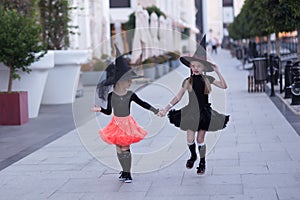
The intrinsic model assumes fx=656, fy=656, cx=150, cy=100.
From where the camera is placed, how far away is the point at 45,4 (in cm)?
1675

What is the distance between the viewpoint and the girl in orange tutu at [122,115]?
6.93m

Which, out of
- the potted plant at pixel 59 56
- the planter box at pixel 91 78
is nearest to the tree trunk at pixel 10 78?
the potted plant at pixel 59 56

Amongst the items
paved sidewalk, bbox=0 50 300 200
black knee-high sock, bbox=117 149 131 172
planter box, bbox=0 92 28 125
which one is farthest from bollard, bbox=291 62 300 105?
black knee-high sock, bbox=117 149 131 172

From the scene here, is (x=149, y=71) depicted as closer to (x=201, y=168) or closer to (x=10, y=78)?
(x=10, y=78)

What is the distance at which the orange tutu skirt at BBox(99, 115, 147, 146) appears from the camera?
6910 mm

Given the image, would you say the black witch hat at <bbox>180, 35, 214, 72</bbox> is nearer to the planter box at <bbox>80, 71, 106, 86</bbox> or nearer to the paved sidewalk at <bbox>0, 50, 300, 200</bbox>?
the paved sidewalk at <bbox>0, 50, 300, 200</bbox>

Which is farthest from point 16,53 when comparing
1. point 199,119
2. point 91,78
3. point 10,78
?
point 91,78

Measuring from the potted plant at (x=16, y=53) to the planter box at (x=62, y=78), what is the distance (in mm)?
3235

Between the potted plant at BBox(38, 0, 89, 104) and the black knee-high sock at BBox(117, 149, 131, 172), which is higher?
the potted plant at BBox(38, 0, 89, 104)

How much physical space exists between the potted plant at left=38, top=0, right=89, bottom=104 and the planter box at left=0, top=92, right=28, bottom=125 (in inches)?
121

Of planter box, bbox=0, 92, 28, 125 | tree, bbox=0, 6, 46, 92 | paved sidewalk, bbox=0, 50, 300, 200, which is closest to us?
paved sidewalk, bbox=0, 50, 300, 200

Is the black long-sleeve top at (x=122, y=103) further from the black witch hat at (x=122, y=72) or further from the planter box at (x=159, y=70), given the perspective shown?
the planter box at (x=159, y=70)

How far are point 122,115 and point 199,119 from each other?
85cm

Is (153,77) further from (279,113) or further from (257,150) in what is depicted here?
(257,150)
